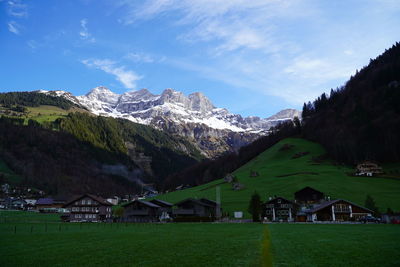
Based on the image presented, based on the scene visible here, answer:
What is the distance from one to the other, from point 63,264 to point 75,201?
332 feet

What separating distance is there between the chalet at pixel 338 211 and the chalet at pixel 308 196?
41.6ft

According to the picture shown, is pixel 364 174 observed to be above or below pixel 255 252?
above

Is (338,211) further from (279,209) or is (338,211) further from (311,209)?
(279,209)

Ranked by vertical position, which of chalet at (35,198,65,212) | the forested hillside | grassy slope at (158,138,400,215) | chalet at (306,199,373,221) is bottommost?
chalet at (306,199,373,221)

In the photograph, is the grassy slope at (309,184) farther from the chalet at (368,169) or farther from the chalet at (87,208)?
the chalet at (87,208)

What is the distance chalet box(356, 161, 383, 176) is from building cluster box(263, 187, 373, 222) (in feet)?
113

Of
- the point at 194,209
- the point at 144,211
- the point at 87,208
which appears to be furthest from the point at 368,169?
the point at 87,208

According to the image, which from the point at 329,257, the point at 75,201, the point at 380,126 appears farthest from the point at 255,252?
the point at 380,126

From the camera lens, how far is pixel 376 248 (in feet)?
91.6

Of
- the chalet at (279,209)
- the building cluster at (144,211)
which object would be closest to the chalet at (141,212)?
the building cluster at (144,211)

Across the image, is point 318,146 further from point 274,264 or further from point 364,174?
point 274,264

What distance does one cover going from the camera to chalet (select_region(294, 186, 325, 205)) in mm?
105000

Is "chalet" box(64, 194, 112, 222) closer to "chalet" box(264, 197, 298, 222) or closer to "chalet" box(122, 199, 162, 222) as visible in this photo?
"chalet" box(122, 199, 162, 222)

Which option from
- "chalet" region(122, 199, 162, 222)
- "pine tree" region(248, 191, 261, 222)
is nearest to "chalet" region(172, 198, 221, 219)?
"chalet" region(122, 199, 162, 222)
